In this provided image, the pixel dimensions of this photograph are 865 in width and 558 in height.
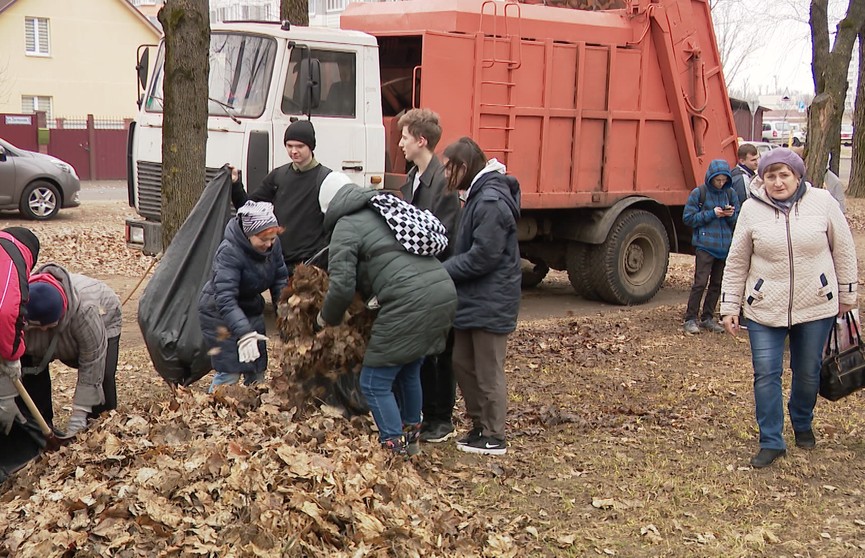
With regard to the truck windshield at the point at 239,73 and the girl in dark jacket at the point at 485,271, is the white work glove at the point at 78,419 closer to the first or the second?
the girl in dark jacket at the point at 485,271

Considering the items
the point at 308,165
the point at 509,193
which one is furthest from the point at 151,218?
the point at 509,193

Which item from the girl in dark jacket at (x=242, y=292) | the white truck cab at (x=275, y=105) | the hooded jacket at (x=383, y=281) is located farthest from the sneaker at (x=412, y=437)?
the white truck cab at (x=275, y=105)

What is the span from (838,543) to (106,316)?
363 cm

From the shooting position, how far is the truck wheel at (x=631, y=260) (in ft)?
34.7

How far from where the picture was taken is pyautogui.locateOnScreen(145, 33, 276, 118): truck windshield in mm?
8594

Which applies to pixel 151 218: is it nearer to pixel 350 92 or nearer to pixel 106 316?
pixel 350 92

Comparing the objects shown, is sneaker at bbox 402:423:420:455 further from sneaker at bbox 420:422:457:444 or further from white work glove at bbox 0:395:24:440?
white work glove at bbox 0:395:24:440

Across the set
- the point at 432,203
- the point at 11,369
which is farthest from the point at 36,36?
the point at 11,369

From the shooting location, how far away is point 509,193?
525cm

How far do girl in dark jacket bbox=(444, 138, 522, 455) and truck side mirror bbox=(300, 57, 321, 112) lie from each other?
342 cm

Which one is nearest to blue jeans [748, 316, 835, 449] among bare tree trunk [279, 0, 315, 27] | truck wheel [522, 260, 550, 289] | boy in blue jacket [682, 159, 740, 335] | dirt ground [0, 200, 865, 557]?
dirt ground [0, 200, 865, 557]

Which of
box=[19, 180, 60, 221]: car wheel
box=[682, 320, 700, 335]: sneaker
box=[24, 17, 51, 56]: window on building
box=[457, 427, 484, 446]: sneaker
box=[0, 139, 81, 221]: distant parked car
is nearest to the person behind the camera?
box=[457, 427, 484, 446]: sneaker

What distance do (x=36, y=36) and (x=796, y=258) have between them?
40316 mm

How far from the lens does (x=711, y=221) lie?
8891 millimetres
